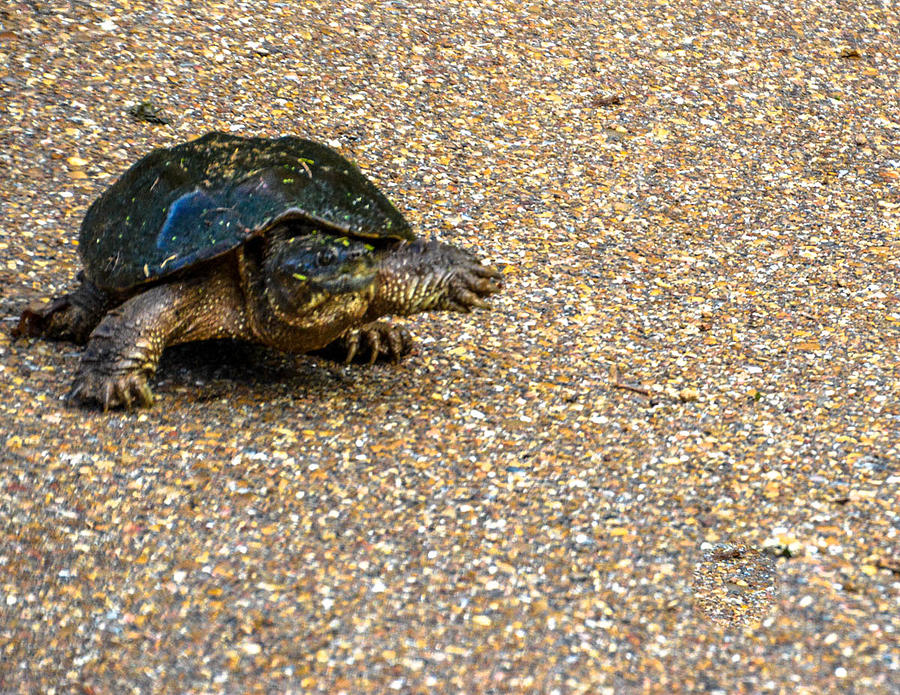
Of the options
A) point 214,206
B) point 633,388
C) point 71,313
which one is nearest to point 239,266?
point 214,206

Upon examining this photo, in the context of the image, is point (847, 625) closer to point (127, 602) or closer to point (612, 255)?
point (127, 602)

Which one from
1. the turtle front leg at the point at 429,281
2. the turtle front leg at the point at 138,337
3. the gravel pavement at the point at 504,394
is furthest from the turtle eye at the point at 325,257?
the gravel pavement at the point at 504,394

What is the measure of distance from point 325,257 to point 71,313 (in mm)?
958

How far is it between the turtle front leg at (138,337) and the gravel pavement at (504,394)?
0.27ft

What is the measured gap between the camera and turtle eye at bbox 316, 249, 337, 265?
3572mm

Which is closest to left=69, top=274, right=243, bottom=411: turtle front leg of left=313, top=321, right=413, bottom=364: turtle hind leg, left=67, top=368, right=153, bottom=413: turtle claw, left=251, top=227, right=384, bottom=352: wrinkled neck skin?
left=67, top=368, right=153, bottom=413: turtle claw

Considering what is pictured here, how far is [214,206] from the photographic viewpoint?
12.0 ft

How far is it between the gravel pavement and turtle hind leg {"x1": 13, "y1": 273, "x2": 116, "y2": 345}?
0.08 metres

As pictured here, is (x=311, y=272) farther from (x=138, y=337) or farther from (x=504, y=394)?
(x=504, y=394)

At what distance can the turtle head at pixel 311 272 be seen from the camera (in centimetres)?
356

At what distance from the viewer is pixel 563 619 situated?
2896mm

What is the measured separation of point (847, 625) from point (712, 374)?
1388mm

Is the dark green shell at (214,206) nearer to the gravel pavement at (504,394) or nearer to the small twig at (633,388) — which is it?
the gravel pavement at (504,394)

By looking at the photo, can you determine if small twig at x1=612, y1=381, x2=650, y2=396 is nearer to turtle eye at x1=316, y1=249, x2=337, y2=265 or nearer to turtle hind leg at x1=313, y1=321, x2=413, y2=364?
turtle hind leg at x1=313, y1=321, x2=413, y2=364
